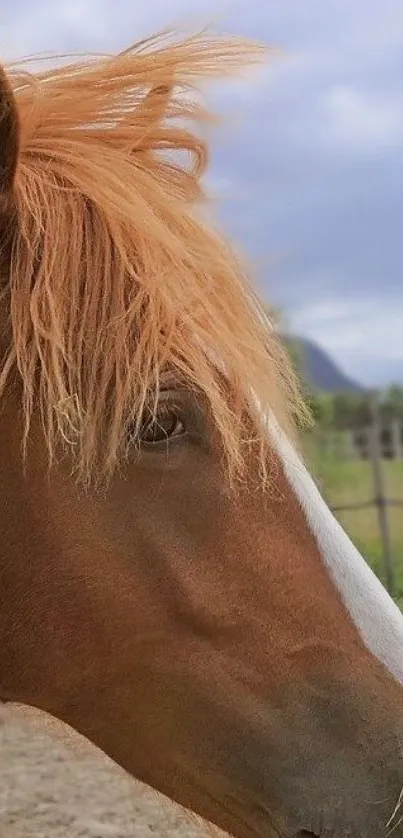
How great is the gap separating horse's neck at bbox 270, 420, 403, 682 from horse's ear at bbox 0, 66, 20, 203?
0.58 metres

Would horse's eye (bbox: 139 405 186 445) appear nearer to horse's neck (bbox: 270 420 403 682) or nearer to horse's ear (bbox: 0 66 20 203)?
horse's neck (bbox: 270 420 403 682)

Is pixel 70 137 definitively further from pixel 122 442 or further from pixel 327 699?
pixel 327 699

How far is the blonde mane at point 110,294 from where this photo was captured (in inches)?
60.6

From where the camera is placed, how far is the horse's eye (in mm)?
1532

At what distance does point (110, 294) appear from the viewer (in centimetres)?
160

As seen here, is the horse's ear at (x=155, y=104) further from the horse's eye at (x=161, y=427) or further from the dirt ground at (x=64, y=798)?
the dirt ground at (x=64, y=798)

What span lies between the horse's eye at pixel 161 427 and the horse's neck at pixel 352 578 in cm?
17

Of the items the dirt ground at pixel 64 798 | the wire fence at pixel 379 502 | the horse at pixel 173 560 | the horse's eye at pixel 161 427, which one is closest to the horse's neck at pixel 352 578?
the horse at pixel 173 560

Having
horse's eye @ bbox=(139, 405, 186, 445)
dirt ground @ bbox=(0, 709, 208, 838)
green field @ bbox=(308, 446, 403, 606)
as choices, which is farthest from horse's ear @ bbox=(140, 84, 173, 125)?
green field @ bbox=(308, 446, 403, 606)

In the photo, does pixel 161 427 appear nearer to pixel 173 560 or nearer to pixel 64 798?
pixel 173 560

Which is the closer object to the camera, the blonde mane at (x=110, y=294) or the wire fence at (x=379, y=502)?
the blonde mane at (x=110, y=294)

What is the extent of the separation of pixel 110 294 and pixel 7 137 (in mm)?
289

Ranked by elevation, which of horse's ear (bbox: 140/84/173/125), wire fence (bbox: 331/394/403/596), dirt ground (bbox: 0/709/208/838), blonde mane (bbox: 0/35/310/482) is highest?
horse's ear (bbox: 140/84/173/125)

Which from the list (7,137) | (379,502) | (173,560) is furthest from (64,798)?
(379,502)
